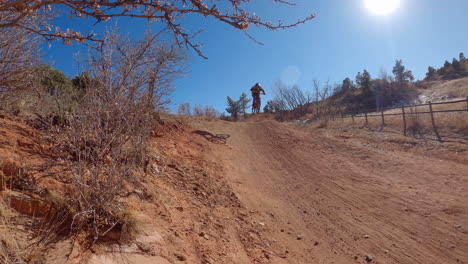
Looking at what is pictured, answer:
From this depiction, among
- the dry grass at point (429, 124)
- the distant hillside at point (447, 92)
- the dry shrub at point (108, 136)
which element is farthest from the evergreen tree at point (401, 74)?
the dry shrub at point (108, 136)

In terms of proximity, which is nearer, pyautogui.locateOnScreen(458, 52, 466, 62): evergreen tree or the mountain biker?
the mountain biker

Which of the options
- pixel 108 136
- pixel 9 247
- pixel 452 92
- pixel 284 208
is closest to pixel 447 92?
pixel 452 92

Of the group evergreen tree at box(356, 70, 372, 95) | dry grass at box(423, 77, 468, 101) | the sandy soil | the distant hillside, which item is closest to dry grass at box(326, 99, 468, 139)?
the sandy soil

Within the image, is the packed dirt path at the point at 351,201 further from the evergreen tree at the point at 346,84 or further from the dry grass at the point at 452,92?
the evergreen tree at the point at 346,84

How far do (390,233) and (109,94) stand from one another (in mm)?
4761

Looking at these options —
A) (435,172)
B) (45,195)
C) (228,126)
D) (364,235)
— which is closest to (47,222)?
(45,195)

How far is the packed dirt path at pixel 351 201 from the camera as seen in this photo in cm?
365

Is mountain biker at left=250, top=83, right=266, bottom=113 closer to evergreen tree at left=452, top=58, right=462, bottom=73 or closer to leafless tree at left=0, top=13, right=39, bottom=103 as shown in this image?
leafless tree at left=0, top=13, right=39, bottom=103

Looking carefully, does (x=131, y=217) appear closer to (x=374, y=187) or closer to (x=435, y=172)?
(x=374, y=187)

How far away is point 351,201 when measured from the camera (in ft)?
17.3

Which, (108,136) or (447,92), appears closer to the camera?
(108,136)

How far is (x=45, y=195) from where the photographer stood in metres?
2.53

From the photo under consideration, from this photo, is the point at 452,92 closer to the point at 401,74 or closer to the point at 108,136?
the point at 401,74

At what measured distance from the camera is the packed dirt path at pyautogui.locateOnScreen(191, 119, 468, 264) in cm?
365
